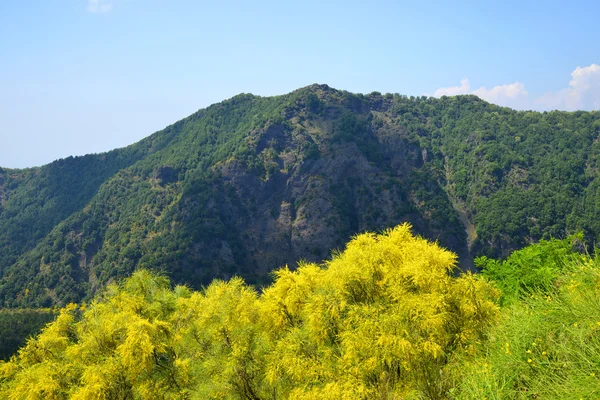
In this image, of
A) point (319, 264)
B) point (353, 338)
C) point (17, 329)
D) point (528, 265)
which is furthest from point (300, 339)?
point (17, 329)

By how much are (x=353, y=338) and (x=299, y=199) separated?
133567mm

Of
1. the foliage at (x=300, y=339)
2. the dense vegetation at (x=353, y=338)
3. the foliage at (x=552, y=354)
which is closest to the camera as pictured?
the foliage at (x=552, y=354)

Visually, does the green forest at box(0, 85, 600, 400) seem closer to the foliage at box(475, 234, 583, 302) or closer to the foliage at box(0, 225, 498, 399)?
the foliage at box(0, 225, 498, 399)

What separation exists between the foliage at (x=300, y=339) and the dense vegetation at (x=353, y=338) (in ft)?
0.31

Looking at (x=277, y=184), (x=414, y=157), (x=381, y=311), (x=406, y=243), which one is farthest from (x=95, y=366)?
(x=414, y=157)

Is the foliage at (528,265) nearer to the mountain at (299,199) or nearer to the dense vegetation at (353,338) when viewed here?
the dense vegetation at (353,338)

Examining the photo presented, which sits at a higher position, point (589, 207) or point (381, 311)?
point (381, 311)

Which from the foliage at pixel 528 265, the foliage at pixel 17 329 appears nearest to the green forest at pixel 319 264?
the foliage at pixel 528 265

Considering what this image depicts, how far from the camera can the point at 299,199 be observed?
155 m

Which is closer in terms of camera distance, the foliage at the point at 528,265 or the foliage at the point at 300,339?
the foliage at the point at 300,339

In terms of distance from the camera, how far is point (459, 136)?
7254 inches

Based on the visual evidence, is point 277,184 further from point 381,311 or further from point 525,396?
point 525,396

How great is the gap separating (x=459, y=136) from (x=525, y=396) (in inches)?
7553

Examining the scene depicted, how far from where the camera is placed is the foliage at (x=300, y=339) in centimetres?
2109
